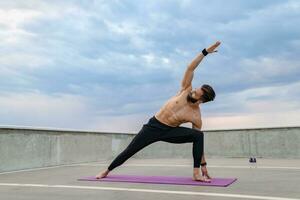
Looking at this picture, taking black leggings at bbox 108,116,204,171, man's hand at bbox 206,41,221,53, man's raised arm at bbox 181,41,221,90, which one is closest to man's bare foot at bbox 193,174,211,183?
black leggings at bbox 108,116,204,171

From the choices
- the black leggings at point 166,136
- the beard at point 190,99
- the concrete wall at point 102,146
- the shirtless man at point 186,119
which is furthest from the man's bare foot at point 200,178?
the concrete wall at point 102,146

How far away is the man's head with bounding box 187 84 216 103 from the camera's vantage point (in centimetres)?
559

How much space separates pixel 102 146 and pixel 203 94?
6.49 meters

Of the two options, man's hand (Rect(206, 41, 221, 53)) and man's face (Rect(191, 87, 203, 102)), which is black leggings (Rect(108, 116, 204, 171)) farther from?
man's hand (Rect(206, 41, 221, 53))

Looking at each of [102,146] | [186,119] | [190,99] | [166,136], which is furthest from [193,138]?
[102,146]

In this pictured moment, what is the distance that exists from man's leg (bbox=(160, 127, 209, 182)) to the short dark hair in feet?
1.72

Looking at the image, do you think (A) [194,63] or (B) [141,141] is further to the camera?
(B) [141,141]

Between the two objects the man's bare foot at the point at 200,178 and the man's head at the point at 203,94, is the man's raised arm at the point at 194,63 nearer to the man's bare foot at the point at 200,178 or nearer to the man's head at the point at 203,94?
the man's head at the point at 203,94

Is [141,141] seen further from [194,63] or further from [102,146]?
[102,146]

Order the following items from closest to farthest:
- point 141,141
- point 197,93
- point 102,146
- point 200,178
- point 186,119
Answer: point 200,178 → point 197,93 → point 186,119 → point 141,141 → point 102,146

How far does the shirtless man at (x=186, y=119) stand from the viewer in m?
5.63

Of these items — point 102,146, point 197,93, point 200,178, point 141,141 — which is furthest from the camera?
point 102,146

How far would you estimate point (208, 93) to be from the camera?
18.3 feet

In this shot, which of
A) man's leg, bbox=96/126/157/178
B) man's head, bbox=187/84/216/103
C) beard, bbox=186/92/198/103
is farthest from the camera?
man's leg, bbox=96/126/157/178
